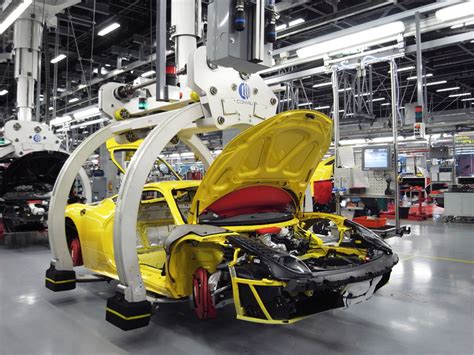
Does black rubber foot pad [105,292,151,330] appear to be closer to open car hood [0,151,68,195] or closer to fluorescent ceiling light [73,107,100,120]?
open car hood [0,151,68,195]

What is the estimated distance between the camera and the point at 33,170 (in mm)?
8203

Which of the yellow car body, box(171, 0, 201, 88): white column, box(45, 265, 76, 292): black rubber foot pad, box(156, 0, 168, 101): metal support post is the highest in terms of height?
box(171, 0, 201, 88): white column

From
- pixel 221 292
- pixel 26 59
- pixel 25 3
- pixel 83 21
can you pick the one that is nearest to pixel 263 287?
pixel 221 292

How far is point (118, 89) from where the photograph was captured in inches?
175

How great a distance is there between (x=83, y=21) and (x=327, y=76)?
29.3 feet

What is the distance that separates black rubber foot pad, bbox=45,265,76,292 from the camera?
159 inches

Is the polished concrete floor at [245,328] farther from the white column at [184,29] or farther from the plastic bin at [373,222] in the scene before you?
the plastic bin at [373,222]

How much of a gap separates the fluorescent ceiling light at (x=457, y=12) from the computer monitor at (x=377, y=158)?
7.65 ft

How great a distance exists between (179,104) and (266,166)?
1.08m

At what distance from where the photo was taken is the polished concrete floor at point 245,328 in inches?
115

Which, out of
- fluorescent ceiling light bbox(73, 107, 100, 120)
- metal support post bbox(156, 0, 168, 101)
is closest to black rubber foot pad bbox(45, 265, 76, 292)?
metal support post bbox(156, 0, 168, 101)

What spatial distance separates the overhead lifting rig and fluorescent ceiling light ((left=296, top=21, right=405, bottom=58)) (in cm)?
295

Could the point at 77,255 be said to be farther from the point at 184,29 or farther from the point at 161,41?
the point at 184,29

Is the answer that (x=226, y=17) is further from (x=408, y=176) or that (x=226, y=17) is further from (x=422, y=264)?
(x=408, y=176)
